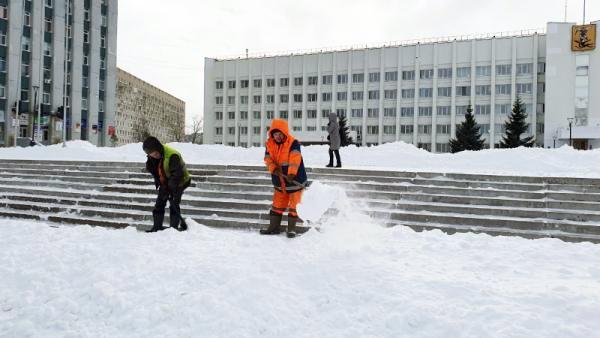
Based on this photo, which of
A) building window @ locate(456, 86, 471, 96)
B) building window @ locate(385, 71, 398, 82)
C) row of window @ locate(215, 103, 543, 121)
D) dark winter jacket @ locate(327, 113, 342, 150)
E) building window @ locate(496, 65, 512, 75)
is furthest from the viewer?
building window @ locate(385, 71, 398, 82)

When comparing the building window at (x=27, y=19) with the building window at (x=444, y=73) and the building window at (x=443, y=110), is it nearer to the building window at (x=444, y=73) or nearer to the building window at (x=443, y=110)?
the building window at (x=444, y=73)

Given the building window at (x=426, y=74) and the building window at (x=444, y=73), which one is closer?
the building window at (x=444, y=73)

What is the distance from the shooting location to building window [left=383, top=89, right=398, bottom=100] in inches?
2630

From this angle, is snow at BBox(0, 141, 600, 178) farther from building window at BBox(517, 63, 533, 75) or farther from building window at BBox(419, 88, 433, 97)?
building window at BBox(517, 63, 533, 75)

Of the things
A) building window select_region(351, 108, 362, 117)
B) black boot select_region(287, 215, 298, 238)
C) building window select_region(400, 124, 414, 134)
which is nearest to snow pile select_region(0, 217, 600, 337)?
black boot select_region(287, 215, 298, 238)

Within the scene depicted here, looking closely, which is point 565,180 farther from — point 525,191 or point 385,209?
point 385,209

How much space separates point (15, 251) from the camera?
571 centimetres

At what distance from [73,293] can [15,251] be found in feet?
6.84

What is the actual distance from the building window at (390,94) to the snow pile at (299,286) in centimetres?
6260

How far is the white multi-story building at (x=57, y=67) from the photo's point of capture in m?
41.6

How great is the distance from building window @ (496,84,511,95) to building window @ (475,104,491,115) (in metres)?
2.29

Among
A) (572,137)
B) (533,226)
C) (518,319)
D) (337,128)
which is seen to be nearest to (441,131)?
(572,137)

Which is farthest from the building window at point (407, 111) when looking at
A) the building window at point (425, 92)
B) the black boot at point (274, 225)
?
the black boot at point (274, 225)

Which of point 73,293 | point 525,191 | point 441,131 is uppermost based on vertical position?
point 441,131
